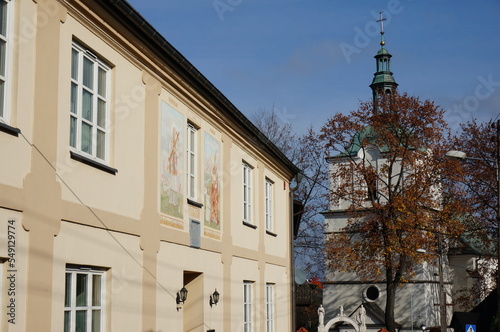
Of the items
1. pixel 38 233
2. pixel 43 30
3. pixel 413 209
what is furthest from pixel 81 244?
pixel 413 209

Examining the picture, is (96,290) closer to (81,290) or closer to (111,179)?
(81,290)

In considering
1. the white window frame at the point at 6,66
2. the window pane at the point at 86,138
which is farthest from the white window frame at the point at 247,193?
the white window frame at the point at 6,66

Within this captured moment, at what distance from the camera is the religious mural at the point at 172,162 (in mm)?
13844

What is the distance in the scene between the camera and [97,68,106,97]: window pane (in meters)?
11.3

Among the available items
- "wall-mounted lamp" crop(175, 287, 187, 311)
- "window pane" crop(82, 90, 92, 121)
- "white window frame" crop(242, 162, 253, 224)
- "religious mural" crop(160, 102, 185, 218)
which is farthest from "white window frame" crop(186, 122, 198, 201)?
"window pane" crop(82, 90, 92, 121)

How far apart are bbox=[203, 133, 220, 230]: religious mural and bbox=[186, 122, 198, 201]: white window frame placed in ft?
1.58

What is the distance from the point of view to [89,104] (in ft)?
35.8

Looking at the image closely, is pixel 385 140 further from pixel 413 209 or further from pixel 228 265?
pixel 228 265

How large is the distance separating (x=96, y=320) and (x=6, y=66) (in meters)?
4.12

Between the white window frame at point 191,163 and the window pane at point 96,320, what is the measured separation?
489 centimetres

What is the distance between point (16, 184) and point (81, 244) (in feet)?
6.34

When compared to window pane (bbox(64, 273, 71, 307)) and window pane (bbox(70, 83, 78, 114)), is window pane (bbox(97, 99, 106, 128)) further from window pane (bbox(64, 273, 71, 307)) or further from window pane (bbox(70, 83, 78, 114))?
window pane (bbox(64, 273, 71, 307))

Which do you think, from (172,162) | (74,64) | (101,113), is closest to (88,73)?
(74,64)

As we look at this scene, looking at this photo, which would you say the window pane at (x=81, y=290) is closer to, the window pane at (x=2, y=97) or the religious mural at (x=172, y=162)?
the window pane at (x=2, y=97)
